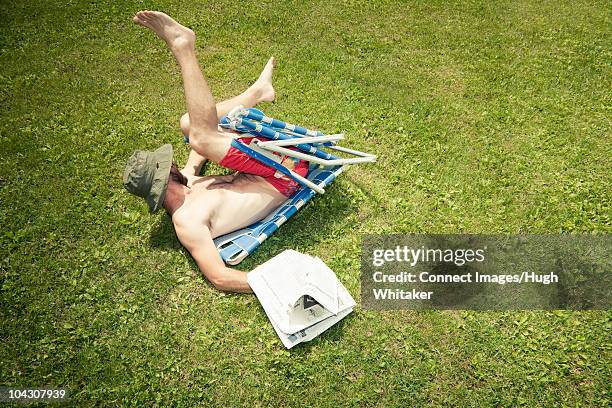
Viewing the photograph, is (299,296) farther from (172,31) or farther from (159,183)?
(172,31)

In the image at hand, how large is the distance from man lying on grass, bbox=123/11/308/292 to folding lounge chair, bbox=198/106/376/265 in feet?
0.30

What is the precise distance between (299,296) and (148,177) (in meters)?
1.90

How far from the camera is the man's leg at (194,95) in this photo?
17.1 ft

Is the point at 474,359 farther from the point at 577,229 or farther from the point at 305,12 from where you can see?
the point at 305,12

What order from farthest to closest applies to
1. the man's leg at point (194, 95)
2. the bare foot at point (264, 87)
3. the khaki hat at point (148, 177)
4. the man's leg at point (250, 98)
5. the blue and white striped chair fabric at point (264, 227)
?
the bare foot at point (264, 87), the man's leg at point (250, 98), the blue and white striped chair fabric at point (264, 227), the man's leg at point (194, 95), the khaki hat at point (148, 177)

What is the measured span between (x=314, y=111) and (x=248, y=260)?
246 cm

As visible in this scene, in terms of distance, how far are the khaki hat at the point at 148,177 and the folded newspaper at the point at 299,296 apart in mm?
1212

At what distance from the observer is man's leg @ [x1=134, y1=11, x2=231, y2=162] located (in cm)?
520

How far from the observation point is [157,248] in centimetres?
567

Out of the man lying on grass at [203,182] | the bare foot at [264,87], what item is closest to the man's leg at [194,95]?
the man lying on grass at [203,182]

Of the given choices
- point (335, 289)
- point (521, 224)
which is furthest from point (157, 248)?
point (521, 224)

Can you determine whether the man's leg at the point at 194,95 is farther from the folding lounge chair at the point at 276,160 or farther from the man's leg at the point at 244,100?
the man's leg at the point at 244,100

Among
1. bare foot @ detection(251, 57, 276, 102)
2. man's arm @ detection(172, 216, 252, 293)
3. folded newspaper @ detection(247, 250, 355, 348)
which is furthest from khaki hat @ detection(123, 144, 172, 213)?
bare foot @ detection(251, 57, 276, 102)

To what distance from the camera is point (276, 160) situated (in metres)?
5.45
